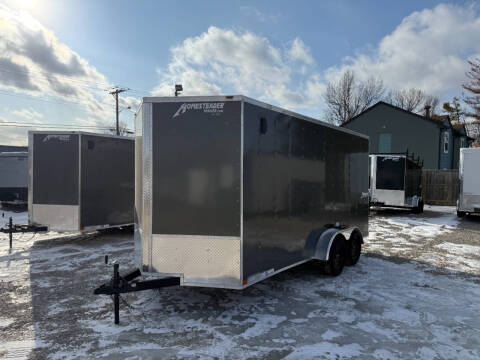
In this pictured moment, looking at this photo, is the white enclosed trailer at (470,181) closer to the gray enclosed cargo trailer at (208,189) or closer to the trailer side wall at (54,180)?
the gray enclosed cargo trailer at (208,189)

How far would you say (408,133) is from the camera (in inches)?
990

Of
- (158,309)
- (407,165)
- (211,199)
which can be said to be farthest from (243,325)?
(407,165)

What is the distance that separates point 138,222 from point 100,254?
341cm

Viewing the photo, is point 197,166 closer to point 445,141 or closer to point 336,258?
point 336,258

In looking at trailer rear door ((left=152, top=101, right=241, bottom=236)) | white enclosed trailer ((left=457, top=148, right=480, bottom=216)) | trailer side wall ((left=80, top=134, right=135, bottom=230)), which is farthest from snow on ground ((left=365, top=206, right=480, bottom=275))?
trailer side wall ((left=80, top=134, right=135, bottom=230))

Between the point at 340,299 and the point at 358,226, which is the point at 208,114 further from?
the point at 358,226

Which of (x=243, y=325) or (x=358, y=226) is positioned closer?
(x=243, y=325)

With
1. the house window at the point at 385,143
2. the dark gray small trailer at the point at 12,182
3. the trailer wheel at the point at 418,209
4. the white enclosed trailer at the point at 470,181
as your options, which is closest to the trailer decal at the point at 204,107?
the white enclosed trailer at the point at 470,181

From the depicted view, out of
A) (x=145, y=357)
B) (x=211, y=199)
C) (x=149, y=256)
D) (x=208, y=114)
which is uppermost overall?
(x=208, y=114)

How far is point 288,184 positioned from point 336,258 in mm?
1992

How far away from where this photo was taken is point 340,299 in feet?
16.7

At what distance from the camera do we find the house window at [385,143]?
2586 centimetres

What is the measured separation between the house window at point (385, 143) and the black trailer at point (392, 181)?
10956 mm

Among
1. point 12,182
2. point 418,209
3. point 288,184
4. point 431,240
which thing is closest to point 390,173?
point 418,209
